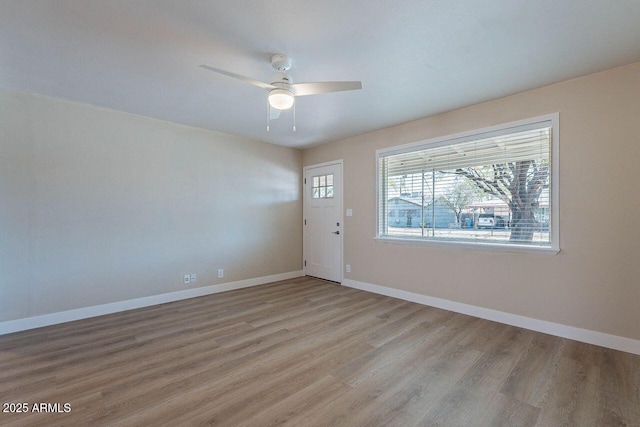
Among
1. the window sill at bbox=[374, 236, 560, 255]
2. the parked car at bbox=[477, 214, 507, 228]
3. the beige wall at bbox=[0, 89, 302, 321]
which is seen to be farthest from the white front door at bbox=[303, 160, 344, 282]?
the parked car at bbox=[477, 214, 507, 228]

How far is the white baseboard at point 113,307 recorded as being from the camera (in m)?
3.09

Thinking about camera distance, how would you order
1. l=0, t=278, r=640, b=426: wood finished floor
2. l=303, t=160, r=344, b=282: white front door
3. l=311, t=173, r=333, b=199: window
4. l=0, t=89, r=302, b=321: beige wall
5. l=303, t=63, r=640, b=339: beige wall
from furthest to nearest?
l=311, t=173, r=333, b=199: window → l=303, t=160, r=344, b=282: white front door → l=0, t=89, r=302, b=321: beige wall → l=303, t=63, r=640, b=339: beige wall → l=0, t=278, r=640, b=426: wood finished floor

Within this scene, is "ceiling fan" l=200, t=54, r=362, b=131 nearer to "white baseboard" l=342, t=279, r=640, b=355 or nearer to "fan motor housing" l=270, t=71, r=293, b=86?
"fan motor housing" l=270, t=71, r=293, b=86

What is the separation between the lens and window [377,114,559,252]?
9.95 ft

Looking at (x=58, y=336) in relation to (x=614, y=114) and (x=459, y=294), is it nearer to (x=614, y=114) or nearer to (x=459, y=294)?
(x=459, y=294)

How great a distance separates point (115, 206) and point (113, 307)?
Answer: 130 cm

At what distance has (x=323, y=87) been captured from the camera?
2.27 metres

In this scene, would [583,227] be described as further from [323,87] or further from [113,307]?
[113,307]

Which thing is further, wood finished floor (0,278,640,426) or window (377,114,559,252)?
window (377,114,559,252)

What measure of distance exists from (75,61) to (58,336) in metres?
2.70

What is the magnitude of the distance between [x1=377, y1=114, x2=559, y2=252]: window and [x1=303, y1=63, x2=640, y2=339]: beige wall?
0.12 metres

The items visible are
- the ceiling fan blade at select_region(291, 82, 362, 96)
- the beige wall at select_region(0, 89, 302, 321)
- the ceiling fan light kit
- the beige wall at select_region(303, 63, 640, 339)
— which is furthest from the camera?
the beige wall at select_region(0, 89, 302, 321)

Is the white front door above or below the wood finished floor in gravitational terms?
above

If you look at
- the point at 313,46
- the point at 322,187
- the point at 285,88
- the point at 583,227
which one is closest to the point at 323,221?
the point at 322,187
